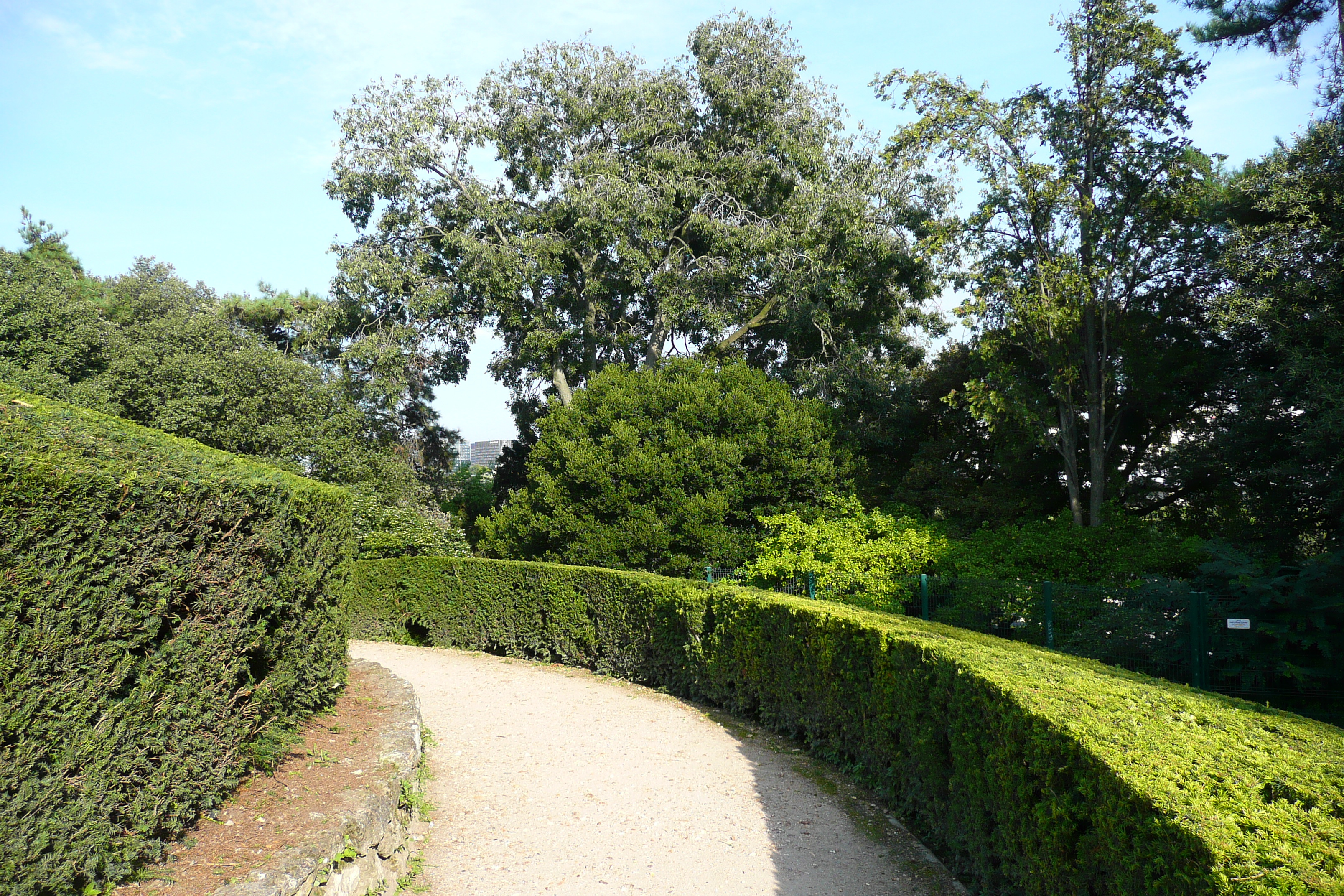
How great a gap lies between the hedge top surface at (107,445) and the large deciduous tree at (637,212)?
14581 mm

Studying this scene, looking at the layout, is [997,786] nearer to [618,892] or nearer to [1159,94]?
[618,892]

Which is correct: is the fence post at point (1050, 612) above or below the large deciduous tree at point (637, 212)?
below

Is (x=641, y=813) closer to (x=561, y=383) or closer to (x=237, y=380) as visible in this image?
(x=561, y=383)

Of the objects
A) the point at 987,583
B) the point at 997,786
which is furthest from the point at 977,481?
the point at 997,786

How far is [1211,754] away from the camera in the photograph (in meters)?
3.42

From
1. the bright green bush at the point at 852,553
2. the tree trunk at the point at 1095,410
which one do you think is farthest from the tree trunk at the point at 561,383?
the tree trunk at the point at 1095,410

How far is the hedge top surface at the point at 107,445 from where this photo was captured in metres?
3.63

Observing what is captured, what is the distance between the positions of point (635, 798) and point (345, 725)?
240cm

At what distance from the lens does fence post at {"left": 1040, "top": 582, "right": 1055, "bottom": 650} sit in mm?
9305

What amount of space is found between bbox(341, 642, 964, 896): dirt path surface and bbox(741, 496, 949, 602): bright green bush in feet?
12.3

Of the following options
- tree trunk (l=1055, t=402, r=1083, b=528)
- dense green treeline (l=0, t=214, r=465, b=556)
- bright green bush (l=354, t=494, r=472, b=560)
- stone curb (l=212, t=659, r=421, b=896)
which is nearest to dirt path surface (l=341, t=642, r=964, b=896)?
stone curb (l=212, t=659, r=421, b=896)

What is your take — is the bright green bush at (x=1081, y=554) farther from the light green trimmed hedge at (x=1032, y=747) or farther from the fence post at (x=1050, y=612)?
the light green trimmed hedge at (x=1032, y=747)

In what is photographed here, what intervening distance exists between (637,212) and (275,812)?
16.6 meters

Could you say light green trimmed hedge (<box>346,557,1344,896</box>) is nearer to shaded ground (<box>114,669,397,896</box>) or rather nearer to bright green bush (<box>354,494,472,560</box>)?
shaded ground (<box>114,669,397,896</box>)
